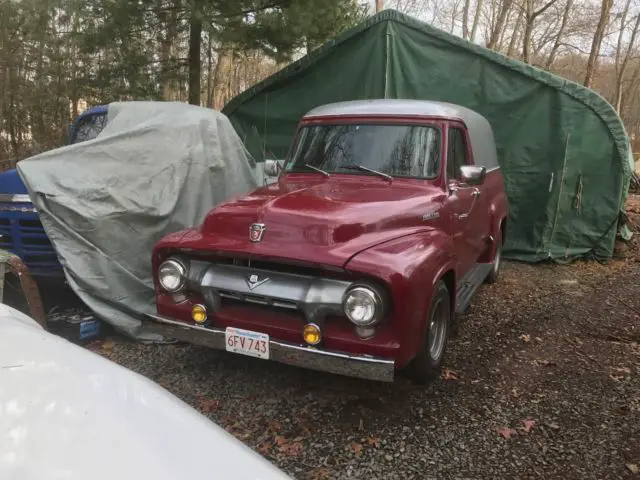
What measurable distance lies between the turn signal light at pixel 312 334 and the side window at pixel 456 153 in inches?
79.5

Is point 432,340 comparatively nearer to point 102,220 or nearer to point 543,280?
point 102,220

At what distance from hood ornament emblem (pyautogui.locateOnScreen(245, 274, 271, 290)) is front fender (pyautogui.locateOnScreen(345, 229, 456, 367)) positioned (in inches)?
24.4

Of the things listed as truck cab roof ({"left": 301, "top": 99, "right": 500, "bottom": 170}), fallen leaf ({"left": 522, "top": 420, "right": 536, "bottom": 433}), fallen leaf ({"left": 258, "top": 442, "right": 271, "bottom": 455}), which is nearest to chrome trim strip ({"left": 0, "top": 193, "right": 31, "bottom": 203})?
truck cab roof ({"left": 301, "top": 99, "right": 500, "bottom": 170})

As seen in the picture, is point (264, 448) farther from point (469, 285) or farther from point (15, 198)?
point (15, 198)

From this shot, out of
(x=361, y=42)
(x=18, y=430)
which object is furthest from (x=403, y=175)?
(x=361, y=42)

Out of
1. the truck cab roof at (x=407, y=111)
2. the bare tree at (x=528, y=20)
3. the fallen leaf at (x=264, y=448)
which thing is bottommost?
the fallen leaf at (x=264, y=448)

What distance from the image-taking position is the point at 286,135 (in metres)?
9.31

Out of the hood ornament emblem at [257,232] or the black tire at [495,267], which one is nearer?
the hood ornament emblem at [257,232]

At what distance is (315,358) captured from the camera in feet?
10.5

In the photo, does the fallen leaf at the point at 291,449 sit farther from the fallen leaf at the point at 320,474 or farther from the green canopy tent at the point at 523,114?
the green canopy tent at the point at 523,114

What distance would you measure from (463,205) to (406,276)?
180 centimetres

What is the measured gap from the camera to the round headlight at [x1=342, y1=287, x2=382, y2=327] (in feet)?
10.1

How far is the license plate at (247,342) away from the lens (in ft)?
10.9

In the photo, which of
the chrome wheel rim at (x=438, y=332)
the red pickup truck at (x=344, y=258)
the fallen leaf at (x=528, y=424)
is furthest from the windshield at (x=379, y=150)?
the fallen leaf at (x=528, y=424)
